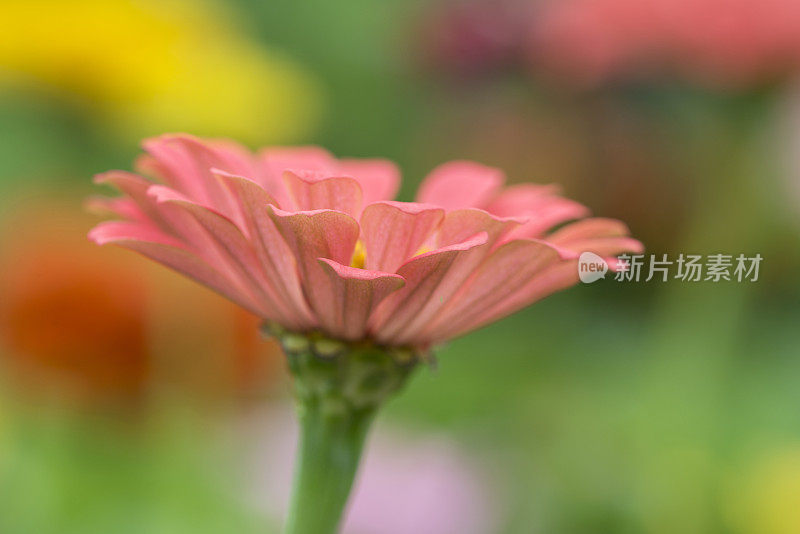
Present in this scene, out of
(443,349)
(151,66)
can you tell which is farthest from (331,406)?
(151,66)

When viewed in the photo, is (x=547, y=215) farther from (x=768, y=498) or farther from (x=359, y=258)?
(x=768, y=498)

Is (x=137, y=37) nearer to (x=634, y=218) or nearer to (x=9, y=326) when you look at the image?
(x=9, y=326)

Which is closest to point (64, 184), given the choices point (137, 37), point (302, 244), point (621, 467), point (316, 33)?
point (137, 37)

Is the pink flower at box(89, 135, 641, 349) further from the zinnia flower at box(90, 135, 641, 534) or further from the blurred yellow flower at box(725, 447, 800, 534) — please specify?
the blurred yellow flower at box(725, 447, 800, 534)

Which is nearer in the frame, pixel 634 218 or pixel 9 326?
pixel 9 326

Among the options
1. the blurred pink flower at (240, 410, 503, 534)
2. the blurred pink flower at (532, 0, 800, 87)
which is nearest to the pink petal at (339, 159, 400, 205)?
the blurred pink flower at (240, 410, 503, 534)

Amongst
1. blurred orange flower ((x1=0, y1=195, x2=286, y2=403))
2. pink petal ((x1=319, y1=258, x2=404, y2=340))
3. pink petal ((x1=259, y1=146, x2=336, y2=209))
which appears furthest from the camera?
blurred orange flower ((x1=0, y1=195, x2=286, y2=403))

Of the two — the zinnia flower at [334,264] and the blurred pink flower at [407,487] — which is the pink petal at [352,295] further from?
the blurred pink flower at [407,487]
